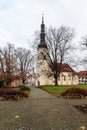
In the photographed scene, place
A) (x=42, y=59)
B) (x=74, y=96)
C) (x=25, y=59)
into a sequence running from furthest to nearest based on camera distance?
1. (x=25, y=59)
2. (x=42, y=59)
3. (x=74, y=96)

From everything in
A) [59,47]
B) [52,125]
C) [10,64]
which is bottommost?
[52,125]

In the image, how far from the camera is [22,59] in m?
84.2

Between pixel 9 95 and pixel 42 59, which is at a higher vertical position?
pixel 42 59

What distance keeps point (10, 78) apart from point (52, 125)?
169ft

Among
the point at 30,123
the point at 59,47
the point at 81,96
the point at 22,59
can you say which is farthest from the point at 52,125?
the point at 22,59

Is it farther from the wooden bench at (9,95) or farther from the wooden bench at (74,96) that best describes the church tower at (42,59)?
the wooden bench at (9,95)

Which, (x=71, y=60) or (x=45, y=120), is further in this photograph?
(x=71, y=60)

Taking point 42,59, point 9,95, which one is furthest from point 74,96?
point 42,59

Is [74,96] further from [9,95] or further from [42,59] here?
[42,59]

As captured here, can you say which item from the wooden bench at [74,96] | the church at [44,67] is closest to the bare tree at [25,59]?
the church at [44,67]

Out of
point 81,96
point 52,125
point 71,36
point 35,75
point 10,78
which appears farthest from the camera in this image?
point 35,75

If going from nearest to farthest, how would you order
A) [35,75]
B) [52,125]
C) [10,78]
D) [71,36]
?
1. [52,125]
2. [10,78]
3. [71,36]
4. [35,75]

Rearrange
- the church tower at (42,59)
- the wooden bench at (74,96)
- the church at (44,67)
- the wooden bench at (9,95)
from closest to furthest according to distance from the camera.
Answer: the wooden bench at (9,95) → the wooden bench at (74,96) → the church at (44,67) → the church tower at (42,59)

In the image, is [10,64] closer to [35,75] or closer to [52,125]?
[35,75]
